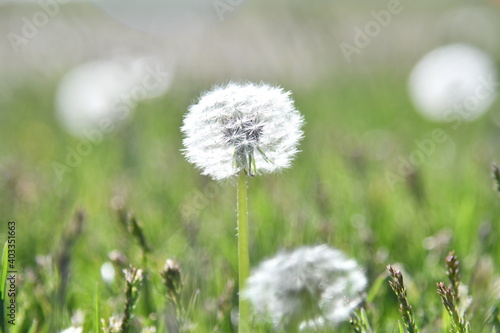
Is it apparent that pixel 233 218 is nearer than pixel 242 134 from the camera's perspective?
No

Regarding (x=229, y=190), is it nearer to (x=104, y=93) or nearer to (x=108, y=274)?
(x=108, y=274)

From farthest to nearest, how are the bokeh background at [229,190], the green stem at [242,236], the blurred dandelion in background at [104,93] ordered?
the blurred dandelion in background at [104,93] → the bokeh background at [229,190] → the green stem at [242,236]

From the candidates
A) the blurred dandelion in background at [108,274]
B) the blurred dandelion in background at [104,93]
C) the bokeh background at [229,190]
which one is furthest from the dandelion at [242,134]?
the blurred dandelion in background at [104,93]

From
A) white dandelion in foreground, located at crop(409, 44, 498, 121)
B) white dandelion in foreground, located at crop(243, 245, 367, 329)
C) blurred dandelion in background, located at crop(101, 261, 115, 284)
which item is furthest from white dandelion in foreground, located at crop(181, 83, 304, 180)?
white dandelion in foreground, located at crop(409, 44, 498, 121)

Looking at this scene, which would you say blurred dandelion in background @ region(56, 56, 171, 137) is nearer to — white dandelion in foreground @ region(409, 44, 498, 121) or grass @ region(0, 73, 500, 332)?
grass @ region(0, 73, 500, 332)

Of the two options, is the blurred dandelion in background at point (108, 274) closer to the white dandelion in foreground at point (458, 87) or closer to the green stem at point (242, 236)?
the green stem at point (242, 236)

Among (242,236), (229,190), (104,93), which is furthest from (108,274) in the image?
(104,93)

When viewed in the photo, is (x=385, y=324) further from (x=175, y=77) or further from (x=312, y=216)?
(x=175, y=77)
